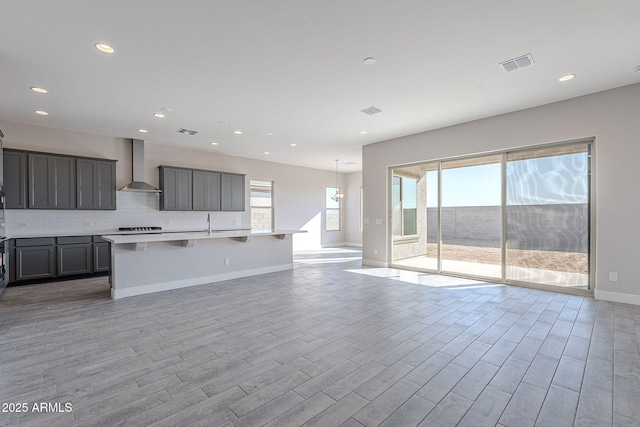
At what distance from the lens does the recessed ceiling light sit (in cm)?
290

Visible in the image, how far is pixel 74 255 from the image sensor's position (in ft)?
18.1

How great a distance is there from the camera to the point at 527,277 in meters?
4.93

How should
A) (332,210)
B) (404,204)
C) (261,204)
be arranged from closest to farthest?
(404,204) < (261,204) < (332,210)

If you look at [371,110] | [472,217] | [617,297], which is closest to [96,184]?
[371,110]

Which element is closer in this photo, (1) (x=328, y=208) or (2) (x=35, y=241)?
(2) (x=35, y=241)

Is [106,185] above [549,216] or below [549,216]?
above

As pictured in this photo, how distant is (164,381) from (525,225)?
556cm

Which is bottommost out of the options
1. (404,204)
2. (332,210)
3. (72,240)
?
(72,240)

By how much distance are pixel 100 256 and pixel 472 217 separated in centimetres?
744

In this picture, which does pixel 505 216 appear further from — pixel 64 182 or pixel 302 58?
pixel 64 182

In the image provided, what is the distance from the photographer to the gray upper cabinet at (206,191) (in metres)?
7.26

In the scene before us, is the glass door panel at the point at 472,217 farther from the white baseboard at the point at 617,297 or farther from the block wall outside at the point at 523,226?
the white baseboard at the point at 617,297

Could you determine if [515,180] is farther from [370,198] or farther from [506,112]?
[370,198]

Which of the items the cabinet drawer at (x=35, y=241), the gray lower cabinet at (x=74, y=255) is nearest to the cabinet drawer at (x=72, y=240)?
the gray lower cabinet at (x=74, y=255)
